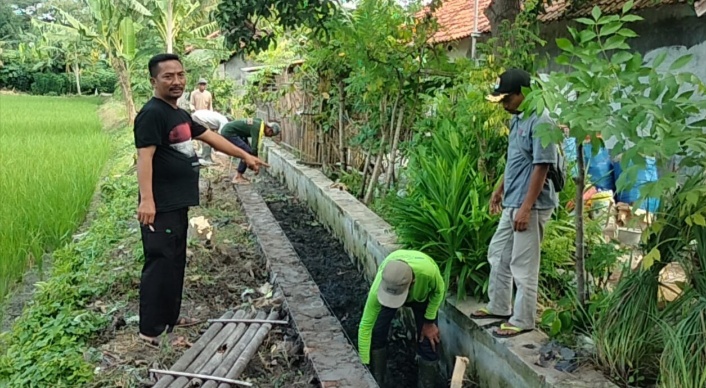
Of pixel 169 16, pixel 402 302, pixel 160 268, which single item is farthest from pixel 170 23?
pixel 402 302

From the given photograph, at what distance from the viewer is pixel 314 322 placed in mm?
4695

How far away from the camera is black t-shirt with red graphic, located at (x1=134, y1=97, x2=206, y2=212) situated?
4020 millimetres

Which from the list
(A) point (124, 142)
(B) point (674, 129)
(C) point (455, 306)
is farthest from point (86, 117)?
(B) point (674, 129)

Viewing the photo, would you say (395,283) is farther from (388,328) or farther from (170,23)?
(170,23)

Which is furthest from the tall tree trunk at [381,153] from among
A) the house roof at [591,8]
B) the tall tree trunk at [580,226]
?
the tall tree trunk at [580,226]

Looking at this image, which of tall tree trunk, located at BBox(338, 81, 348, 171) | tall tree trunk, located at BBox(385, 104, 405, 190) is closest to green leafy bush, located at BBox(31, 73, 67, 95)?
tall tree trunk, located at BBox(338, 81, 348, 171)

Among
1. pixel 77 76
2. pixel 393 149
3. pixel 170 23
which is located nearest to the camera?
pixel 393 149

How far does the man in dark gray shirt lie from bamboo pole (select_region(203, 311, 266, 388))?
1513 mm

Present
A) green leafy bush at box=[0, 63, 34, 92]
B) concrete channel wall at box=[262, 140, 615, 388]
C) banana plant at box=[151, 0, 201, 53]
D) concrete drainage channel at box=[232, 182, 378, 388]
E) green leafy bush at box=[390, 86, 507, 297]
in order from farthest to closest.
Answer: green leafy bush at box=[0, 63, 34, 92]
banana plant at box=[151, 0, 201, 53]
green leafy bush at box=[390, 86, 507, 297]
concrete drainage channel at box=[232, 182, 378, 388]
concrete channel wall at box=[262, 140, 615, 388]

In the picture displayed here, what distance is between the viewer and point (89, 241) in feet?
21.9

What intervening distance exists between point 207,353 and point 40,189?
5.11 meters

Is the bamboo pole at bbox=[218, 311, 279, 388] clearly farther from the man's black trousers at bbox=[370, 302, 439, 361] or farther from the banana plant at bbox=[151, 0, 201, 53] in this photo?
the banana plant at bbox=[151, 0, 201, 53]

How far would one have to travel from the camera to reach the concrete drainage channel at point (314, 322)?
153 inches

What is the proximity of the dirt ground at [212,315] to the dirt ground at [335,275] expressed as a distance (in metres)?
0.73
